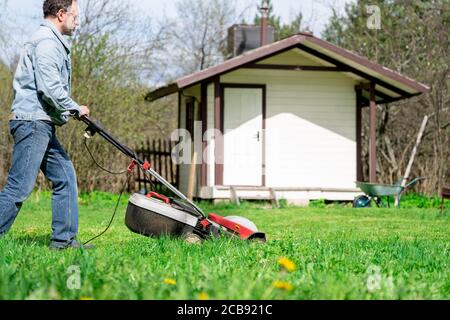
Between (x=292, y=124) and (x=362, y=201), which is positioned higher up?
(x=292, y=124)

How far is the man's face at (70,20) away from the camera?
23.6 feet

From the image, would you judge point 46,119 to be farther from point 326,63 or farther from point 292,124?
point 326,63

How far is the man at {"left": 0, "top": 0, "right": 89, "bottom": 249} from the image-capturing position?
6.86m

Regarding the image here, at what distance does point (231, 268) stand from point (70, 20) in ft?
9.52

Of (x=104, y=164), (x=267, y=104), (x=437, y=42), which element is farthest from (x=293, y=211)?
(x=437, y=42)

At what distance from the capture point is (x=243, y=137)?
1859cm

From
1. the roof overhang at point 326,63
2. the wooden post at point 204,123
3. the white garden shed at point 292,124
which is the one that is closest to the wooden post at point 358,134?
the white garden shed at point 292,124

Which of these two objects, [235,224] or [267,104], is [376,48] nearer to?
[267,104]

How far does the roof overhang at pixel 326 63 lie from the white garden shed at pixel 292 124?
0.04 m

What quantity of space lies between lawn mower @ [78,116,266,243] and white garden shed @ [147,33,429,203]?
10687 mm
